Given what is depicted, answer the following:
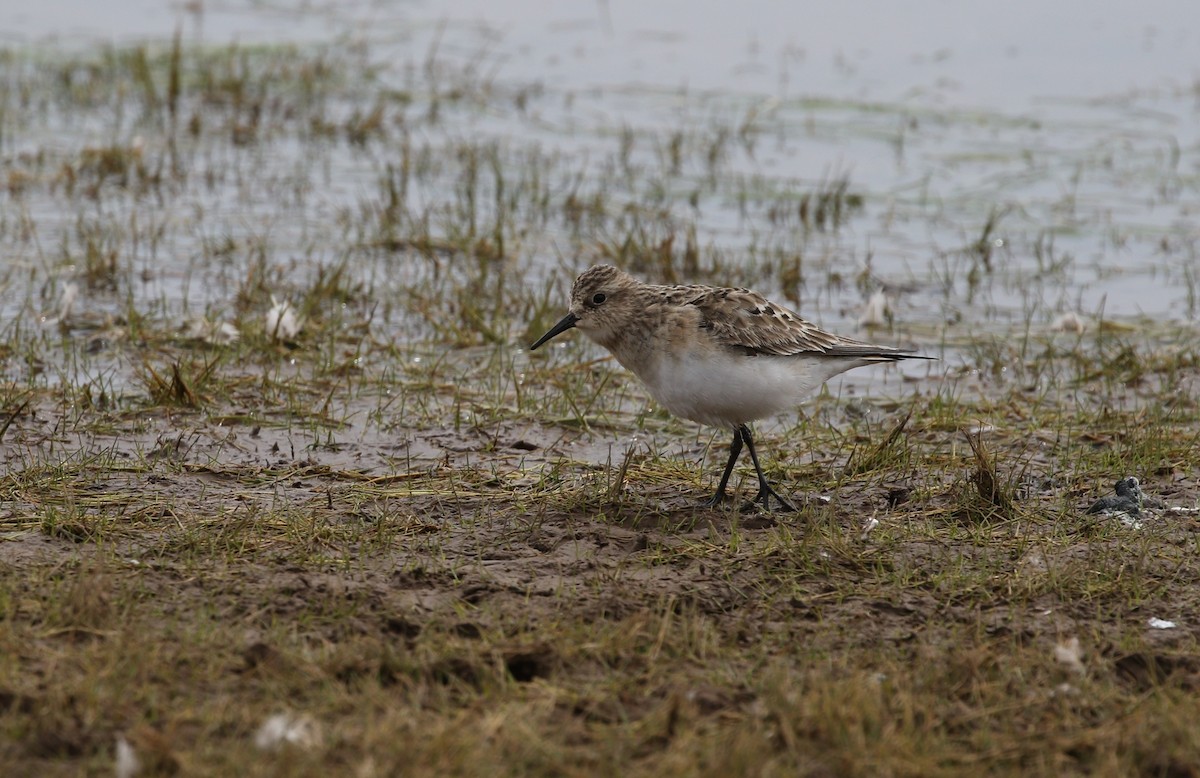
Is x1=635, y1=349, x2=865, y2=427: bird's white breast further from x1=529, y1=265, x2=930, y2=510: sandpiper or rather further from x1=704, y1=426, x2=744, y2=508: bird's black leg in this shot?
x1=704, y1=426, x2=744, y2=508: bird's black leg

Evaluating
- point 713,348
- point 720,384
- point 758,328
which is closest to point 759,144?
point 758,328

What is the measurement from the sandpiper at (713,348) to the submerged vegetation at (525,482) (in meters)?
0.37

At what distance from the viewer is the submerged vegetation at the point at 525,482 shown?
430 centimetres

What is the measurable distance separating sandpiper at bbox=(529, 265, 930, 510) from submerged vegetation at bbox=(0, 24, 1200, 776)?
37cm

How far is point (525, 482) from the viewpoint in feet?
22.0

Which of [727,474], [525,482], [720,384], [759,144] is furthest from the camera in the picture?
[759,144]

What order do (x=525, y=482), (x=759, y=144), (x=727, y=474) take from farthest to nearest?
1. (x=759, y=144)
2. (x=525, y=482)
3. (x=727, y=474)

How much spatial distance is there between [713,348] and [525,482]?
104 centimetres

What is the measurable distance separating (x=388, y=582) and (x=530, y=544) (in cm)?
71

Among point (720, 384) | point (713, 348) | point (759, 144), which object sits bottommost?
point (759, 144)

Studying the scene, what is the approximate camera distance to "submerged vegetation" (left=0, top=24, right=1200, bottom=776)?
430cm

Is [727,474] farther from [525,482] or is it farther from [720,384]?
[525,482]

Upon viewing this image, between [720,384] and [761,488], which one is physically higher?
[720,384]

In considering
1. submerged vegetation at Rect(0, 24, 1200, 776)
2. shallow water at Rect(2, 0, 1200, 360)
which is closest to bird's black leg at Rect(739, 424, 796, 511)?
submerged vegetation at Rect(0, 24, 1200, 776)
